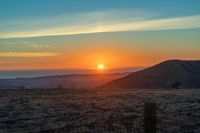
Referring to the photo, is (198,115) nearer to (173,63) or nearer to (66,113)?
(66,113)

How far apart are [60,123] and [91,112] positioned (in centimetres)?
519

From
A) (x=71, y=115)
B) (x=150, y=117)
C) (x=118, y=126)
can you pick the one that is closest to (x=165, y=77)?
(x=71, y=115)

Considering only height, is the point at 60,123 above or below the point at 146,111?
below

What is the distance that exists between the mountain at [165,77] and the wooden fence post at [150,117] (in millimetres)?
73151

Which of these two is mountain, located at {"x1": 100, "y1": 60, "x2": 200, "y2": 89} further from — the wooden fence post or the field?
the wooden fence post

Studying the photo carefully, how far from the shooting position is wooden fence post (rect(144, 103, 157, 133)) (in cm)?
1319

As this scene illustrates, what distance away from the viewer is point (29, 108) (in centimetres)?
2962

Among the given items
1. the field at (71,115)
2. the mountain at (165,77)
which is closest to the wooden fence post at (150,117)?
the field at (71,115)

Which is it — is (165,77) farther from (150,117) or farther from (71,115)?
(150,117)

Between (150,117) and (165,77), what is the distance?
8433 centimetres

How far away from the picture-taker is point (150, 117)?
43.5 ft

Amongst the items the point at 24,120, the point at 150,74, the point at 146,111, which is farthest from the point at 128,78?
the point at 146,111

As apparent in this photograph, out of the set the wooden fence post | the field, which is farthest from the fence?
the wooden fence post

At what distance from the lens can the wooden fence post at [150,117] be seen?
519 inches
